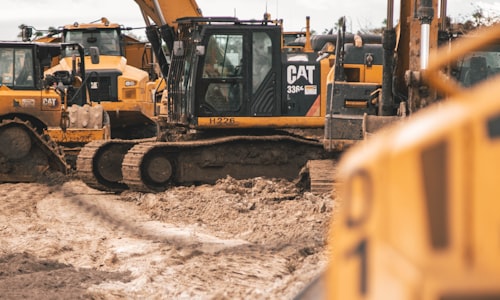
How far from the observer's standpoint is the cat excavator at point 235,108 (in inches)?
634

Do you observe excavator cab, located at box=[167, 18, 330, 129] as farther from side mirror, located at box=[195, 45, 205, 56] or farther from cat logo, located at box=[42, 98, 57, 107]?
cat logo, located at box=[42, 98, 57, 107]

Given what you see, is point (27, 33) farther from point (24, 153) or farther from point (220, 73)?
point (220, 73)

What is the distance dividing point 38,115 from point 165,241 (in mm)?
8972

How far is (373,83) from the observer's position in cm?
1482

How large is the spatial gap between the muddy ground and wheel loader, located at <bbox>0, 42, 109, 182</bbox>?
0.73 meters

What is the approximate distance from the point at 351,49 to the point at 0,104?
6757mm

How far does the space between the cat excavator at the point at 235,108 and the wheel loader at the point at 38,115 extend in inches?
63.3

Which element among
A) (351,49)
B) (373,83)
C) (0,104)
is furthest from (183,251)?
(0,104)

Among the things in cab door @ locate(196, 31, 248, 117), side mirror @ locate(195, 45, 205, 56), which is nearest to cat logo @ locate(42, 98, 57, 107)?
cab door @ locate(196, 31, 248, 117)

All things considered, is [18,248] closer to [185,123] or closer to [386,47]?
[386,47]

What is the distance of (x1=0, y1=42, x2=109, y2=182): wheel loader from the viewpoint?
1806 cm

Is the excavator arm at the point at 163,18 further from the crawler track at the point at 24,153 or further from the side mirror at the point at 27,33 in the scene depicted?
the side mirror at the point at 27,33

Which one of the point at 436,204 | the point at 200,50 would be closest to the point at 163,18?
the point at 200,50

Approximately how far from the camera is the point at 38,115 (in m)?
18.9
